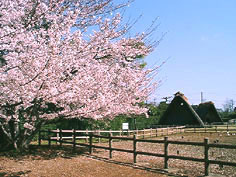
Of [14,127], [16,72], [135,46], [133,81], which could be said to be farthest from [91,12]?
[14,127]

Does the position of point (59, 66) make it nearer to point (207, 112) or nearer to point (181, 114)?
point (181, 114)

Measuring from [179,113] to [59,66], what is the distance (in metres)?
33.1

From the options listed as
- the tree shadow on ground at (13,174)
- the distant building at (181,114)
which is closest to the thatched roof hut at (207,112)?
the distant building at (181,114)

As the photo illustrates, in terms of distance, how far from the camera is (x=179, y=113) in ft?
124

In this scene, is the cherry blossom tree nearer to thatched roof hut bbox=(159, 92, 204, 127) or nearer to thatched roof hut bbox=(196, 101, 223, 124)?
thatched roof hut bbox=(159, 92, 204, 127)

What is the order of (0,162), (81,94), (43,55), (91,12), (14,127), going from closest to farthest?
(43,55), (81,94), (0,162), (91,12), (14,127)

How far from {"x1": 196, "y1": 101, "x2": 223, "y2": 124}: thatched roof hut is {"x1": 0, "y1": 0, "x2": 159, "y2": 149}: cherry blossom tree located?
29566mm

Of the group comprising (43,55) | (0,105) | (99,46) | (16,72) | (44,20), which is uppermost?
(44,20)

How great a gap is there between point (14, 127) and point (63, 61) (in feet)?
17.8

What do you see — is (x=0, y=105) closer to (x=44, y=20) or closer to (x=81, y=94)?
(x=81, y=94)

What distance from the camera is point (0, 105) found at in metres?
7.79

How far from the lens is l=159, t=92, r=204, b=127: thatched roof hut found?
36.6 meters

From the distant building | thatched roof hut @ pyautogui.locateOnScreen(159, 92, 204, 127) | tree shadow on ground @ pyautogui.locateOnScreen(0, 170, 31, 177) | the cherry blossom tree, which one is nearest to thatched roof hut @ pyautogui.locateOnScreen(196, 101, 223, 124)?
the distant building

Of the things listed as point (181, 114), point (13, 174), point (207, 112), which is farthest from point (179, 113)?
point (13, 174)
